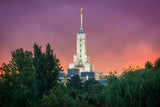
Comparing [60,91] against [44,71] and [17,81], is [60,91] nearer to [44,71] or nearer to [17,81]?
[44,71]

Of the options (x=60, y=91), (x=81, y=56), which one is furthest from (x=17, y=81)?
(x=81, y=56)

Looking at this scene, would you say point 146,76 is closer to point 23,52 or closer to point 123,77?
point 123,77

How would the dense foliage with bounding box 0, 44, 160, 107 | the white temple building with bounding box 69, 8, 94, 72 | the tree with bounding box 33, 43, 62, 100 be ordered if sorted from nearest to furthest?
1. the dense foliage with bounding box 0, 44, 160, 107
2. the tree with bounding box 33, 43, 62, 100
3. the white temple building with bounding box 69, 8, 94, 72

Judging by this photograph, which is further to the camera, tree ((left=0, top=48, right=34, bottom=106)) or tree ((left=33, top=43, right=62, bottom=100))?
tree ((left=33, top=43, right=62, bottom=100))

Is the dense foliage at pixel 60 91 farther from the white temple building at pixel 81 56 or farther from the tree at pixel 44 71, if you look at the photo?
the white temple building at pixel 81 56

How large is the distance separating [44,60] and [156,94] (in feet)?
48.1

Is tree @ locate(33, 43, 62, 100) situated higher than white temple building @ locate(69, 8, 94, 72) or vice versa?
white temple building @ locate(69, 8, 94, 72)

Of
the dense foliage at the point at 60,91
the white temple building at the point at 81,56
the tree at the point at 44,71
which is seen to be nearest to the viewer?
the dense foliage at the point at 60,91

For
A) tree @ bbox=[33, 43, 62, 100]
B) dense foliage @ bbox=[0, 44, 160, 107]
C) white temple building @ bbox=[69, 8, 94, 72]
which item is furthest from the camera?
white temple building @ bbox=[69, 8, 94, 72]

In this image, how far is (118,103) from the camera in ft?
110

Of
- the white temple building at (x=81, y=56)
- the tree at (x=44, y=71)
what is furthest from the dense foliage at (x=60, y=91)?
the white temple building at (x=81, y=56)

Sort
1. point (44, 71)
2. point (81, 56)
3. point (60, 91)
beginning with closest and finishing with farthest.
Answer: point (60, 91) → point (44, 71) → point (81, 56)

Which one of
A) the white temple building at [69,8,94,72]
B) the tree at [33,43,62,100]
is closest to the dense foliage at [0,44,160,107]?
the tree at [33,43,62,100]

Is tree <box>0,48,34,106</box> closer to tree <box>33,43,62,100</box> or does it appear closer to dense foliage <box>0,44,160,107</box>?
dense foliage <box>0,44,160,107</box>
